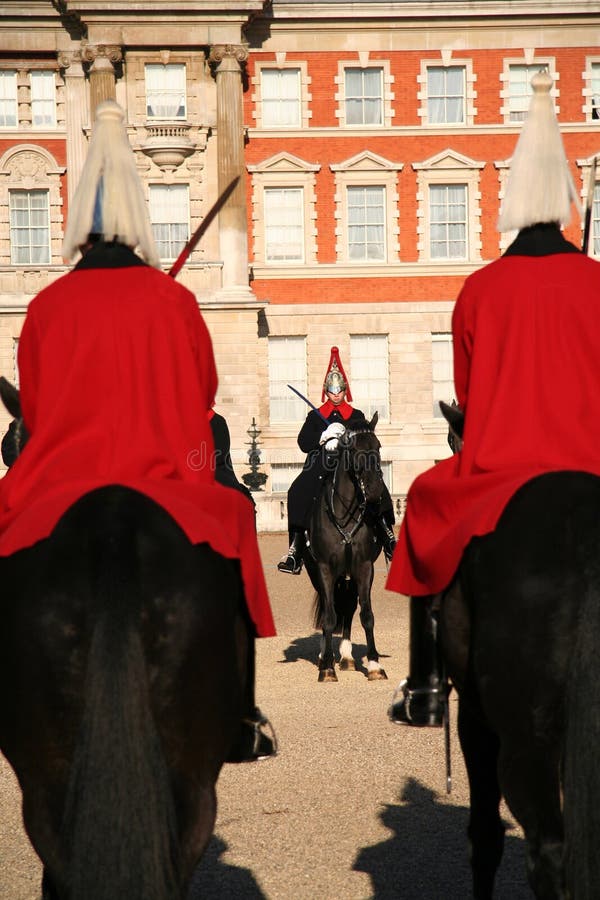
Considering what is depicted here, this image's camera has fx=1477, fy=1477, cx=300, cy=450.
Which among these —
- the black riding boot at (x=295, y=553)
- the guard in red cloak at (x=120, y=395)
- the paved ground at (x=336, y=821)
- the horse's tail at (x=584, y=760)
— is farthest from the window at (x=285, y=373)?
the horse's tail at (x=584, y=760)

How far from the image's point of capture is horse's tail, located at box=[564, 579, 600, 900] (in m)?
4.08

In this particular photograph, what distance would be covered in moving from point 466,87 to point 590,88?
10.8ft

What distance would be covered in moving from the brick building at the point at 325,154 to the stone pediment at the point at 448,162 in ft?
0.15

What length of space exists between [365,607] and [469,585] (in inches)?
319

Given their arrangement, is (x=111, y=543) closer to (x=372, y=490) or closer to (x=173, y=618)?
(x=173, y=618)

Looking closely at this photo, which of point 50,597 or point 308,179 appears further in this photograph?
point 308,179

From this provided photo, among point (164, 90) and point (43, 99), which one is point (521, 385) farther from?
point (43, 99)

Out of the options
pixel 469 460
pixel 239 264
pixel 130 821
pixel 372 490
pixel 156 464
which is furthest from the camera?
pixel 239 264

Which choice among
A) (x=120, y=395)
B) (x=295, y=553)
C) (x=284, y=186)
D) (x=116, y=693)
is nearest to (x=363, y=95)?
(x=284, y=186)

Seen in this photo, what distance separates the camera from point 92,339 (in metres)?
4.50

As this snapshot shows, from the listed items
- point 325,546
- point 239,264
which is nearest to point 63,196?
point 239,264

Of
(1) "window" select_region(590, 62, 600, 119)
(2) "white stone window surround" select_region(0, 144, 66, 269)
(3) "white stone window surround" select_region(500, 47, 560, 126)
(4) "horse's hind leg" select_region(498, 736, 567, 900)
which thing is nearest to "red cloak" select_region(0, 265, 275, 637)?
(4) "horse's hind leg" select_region(498, 736, 567, 900)

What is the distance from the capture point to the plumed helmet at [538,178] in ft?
16.6

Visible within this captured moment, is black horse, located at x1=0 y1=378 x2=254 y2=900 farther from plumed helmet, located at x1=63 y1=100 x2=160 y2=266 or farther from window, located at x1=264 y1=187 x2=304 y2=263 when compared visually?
window, located at x1=264 y1=187 x2=304 y2=263
